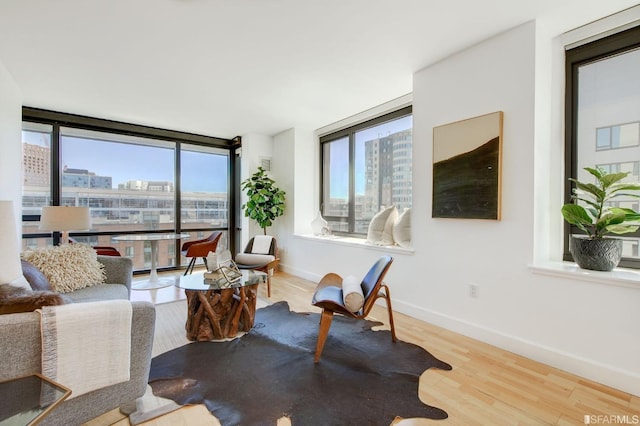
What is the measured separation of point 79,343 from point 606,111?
12.6 feet

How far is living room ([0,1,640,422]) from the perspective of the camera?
2084 millimetres

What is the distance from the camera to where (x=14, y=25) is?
2379 millimetres

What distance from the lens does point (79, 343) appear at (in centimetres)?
135

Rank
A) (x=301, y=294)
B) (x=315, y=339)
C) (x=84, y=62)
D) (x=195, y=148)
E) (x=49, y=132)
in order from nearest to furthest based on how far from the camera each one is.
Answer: (x=315, y=339) < (x=84, y=62) < (x=301, y=294) < (x=49, y=132) < (x=195, y=148)

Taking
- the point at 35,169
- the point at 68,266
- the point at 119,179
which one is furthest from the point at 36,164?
the point at 68,266

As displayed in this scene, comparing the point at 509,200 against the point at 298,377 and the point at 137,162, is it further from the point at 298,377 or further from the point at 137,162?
the point at 137,162

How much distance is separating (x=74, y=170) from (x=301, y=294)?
4108 mm

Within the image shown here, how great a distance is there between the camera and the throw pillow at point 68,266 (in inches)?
90.4

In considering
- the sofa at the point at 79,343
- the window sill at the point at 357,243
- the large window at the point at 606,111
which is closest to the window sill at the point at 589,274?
the large window at the point at 606,111

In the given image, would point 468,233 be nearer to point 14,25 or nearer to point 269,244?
point 269,244

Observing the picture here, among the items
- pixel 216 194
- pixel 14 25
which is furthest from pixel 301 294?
pixel 14 25

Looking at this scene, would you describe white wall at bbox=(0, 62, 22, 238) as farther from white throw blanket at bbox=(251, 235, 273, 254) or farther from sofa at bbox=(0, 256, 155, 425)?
white throw blanket at bbox=(251, 235, 273, 254)

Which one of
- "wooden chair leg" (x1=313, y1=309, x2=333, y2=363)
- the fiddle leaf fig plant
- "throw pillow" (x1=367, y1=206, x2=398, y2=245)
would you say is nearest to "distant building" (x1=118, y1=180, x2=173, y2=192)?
"throw pillow" (x1=367, y1=206, x2=398, y2=245)

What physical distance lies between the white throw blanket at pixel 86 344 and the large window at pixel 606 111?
331 centimetres
